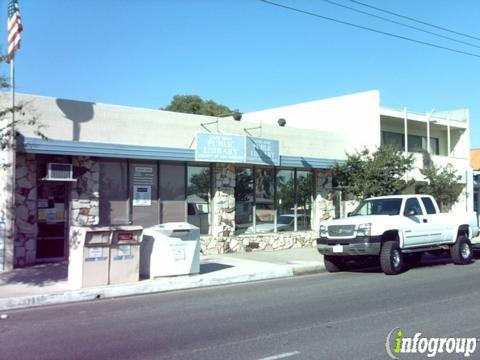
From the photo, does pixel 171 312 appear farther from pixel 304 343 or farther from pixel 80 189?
pixel 80 189

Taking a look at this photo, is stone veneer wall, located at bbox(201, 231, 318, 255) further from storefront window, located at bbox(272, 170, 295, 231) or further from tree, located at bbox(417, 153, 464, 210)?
tree, located at bbox(417, 153, 464, 210)

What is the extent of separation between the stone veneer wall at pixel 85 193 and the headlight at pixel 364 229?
698 cm

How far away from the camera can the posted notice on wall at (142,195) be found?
15.9 m

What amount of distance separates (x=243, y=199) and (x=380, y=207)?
5259mm

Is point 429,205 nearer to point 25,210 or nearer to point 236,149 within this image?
point 236,149

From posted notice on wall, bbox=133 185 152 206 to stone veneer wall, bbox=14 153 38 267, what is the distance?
9.20ft

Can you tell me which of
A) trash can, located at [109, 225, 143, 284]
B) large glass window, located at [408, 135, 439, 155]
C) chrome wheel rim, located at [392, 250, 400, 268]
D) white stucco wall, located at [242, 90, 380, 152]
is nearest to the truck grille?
chrome wheel rim, located at [392, 250, 400, 268]

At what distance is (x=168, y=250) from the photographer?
485 inches

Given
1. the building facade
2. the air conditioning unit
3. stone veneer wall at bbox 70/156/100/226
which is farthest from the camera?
stone veneer wall at bbox 70/156/100/226

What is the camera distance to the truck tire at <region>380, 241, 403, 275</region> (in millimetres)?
13258

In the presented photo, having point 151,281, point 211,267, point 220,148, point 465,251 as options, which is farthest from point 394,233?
point 151,281

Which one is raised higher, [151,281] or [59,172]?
[59,172]

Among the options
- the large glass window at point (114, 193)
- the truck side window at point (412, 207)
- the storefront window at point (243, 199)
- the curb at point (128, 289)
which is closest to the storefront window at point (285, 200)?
the storefront window at point (243, 199)

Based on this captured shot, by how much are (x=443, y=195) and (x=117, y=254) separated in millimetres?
16411
